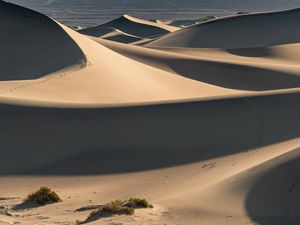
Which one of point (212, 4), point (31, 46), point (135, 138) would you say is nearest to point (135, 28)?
point (31, 46)

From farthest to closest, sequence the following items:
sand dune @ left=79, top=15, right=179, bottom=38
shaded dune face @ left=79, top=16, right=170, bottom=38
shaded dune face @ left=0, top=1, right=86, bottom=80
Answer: sand dune @ left=79, top=15, right=179, bottom=38 < shaded dune face @ left=79, top=16, right=170, bottom=38 < shaded dune face @ left=0, top=1, right=86, bottom=80

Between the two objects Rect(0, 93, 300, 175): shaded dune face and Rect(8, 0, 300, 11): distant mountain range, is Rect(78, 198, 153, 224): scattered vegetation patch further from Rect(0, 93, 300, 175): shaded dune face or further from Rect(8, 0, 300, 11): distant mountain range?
Rect(8, 0, 300, 11): distant mountain range

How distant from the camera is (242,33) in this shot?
6781cm

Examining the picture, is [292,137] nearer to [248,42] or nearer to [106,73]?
[106,73]

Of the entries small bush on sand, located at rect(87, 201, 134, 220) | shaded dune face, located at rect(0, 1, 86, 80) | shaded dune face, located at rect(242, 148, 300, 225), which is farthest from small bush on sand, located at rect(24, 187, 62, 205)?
shaded dune face, located at rect(0, 1, 86, 80)

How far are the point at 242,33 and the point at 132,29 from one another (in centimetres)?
2077

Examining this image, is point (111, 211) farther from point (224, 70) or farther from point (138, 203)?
point (224, 70)

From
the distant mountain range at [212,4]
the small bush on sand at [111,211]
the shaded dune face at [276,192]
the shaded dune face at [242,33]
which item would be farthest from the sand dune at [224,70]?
the distant mountain range at [212,4]

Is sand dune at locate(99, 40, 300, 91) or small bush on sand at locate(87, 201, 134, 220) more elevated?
sand dune at locate(99, 40, 300, 91)

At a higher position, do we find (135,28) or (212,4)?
(212,4)

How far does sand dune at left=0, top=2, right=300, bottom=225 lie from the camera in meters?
13.7

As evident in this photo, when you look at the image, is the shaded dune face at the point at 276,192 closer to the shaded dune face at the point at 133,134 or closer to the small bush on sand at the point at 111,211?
the small bush on sand at the point at 111,211

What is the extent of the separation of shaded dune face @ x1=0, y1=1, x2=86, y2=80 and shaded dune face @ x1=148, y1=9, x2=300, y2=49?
26.4 m

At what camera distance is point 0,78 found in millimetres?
30500
